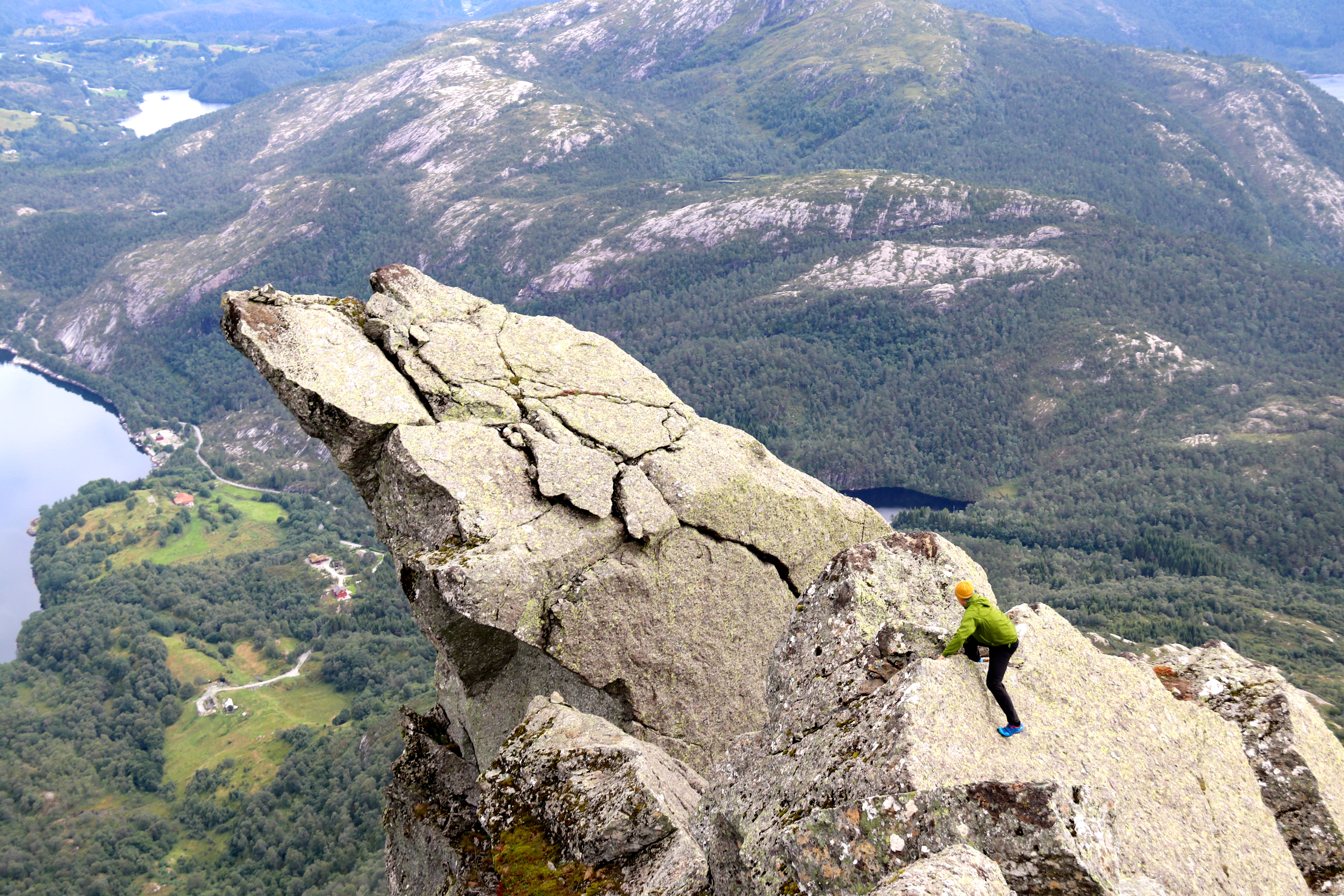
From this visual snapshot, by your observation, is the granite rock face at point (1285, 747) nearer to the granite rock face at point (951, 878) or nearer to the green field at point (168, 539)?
the granite rock face at point (951, 878)

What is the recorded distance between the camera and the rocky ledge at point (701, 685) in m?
11.1

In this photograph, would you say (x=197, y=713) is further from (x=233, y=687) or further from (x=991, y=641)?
(x=991, y=641)

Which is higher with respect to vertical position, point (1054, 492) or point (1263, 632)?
point (1263, 632)

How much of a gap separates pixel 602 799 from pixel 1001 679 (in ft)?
26.7

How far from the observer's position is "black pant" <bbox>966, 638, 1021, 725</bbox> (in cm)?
1214

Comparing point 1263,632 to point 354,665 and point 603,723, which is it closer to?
point 603,723

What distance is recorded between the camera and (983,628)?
41.1 ft

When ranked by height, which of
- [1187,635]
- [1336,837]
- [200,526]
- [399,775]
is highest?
[1336,837]

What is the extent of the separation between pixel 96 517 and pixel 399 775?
A: 227 m

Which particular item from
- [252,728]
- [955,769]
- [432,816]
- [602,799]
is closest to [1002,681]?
[955,769]

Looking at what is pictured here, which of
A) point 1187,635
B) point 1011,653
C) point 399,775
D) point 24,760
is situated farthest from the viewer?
point 24,760

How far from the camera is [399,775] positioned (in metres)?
23.0

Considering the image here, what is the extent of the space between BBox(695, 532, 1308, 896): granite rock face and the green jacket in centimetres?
47

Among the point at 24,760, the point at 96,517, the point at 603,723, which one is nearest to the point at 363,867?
the point at 24,760
